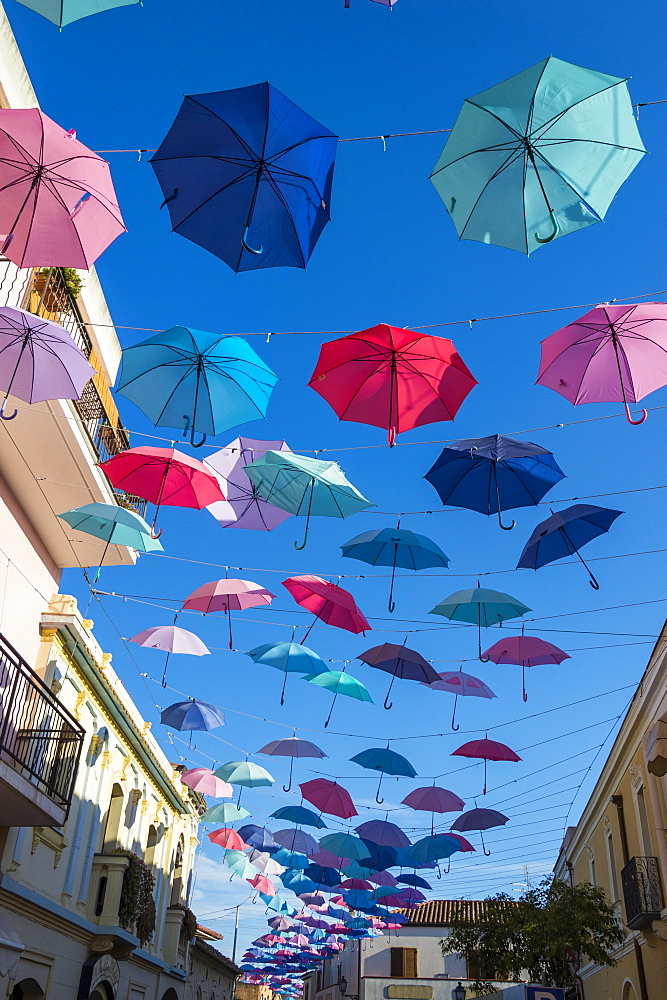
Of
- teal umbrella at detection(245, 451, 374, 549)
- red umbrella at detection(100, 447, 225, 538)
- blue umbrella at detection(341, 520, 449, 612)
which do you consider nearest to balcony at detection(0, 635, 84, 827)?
red umbrella at detection(100, 447, 225, 538)

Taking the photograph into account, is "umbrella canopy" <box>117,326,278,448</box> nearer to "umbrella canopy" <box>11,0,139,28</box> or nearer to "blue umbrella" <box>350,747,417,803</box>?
"umbrella canopy" <box>11,0,139,28</box>

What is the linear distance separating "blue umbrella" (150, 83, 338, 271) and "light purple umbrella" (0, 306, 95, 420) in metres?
1.79

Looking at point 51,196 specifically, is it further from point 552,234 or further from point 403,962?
point 403,962

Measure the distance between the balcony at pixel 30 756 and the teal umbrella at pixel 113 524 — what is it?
1.74 m

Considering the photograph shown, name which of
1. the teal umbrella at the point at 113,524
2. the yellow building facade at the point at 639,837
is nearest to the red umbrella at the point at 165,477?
the teal umbrella at the point at 113,524

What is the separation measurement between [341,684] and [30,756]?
5.30 metres

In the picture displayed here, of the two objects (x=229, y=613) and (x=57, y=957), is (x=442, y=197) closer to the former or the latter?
(x=229, y=613)

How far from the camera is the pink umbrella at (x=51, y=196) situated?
21.6ft

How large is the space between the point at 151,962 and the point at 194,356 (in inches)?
690

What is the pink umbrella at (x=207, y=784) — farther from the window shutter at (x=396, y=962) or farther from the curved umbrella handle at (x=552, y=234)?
the window shutter at (x=396, y=962)

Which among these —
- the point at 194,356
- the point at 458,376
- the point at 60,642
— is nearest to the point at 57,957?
the point at 60,642

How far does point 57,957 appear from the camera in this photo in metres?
13.7

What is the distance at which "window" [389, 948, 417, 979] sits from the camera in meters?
42.6

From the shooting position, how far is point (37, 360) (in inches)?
319
